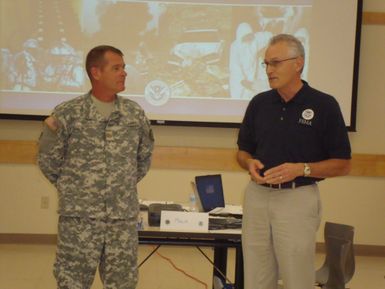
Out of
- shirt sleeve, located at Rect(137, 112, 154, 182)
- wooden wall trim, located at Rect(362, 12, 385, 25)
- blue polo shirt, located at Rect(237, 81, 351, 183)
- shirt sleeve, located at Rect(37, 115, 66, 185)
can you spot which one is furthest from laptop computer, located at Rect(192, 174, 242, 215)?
wooden wall trim, located at Rect(362, 12, 385, 25)

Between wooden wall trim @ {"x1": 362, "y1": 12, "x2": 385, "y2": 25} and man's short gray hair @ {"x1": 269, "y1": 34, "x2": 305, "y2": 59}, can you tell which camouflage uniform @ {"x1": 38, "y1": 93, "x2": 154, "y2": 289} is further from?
wooden wall trim @ {"x1": 362, "y1": 12, "x2": 385, "y2": 25}

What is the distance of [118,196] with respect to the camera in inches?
114

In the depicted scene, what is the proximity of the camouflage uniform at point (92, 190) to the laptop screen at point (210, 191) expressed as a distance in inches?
39.1

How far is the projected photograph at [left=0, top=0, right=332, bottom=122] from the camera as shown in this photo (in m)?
5.88

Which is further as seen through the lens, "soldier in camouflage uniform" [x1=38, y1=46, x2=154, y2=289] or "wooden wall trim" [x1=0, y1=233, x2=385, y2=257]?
"wooden wall trim" [x1=0, y1=233, x2=385, y2=257]

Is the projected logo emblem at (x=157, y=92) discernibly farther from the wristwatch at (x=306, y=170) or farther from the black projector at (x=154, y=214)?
the wristwatch at (x=306, y=170)

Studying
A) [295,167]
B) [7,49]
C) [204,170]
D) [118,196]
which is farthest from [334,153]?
[7,49]

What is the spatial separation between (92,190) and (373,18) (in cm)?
422

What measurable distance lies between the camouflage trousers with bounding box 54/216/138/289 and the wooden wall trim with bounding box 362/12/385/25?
4.07 m

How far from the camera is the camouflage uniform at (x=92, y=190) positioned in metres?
2.86

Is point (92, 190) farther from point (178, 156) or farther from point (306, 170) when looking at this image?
point (178, 156)

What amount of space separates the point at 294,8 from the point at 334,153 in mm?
3525

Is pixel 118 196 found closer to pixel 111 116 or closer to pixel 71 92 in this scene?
pixel 111 116

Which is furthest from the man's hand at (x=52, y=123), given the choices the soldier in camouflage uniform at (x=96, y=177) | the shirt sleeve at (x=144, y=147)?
the shirt sleeve at (x=144, y=147)
